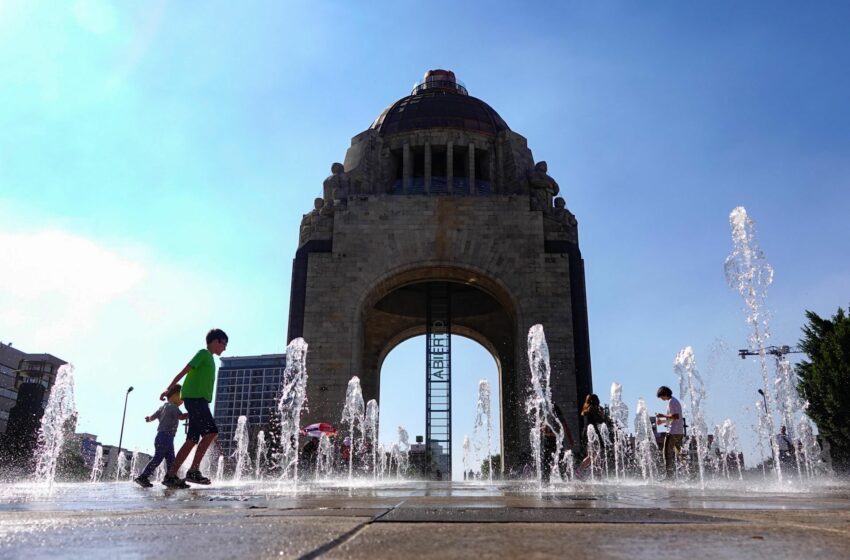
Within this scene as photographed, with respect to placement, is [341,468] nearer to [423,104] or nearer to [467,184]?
[467,184]

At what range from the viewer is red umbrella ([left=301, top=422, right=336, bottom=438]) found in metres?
15.6

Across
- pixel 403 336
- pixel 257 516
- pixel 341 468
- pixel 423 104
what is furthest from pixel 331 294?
pixel 257 516

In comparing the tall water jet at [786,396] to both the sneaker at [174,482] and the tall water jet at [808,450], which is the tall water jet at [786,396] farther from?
the sneaker at [174,482]

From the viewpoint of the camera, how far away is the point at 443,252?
1905 cm

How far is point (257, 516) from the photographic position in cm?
222

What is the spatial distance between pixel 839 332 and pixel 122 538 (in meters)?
19.3

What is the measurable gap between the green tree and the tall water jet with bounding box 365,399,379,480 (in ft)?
38.7

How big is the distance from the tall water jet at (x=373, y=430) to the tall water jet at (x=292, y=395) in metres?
2.22

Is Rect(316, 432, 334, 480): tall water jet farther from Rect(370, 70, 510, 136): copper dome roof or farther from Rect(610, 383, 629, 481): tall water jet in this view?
Rect(370, 70, 510, 136): copper dome roof

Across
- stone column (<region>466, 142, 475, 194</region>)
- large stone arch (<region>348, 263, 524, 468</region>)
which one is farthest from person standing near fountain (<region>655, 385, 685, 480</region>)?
stone column (<region>466, 142, 475, 194</region>)

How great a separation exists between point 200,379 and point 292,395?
1145cm

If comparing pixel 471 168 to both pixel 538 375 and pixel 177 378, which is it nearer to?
pixel 538 375

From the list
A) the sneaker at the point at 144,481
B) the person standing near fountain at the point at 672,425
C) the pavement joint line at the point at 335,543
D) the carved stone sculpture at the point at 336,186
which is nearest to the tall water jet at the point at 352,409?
the carved stone sculpture at the point at 336,186

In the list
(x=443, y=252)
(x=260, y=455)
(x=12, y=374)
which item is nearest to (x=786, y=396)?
(x=443, y=252)
